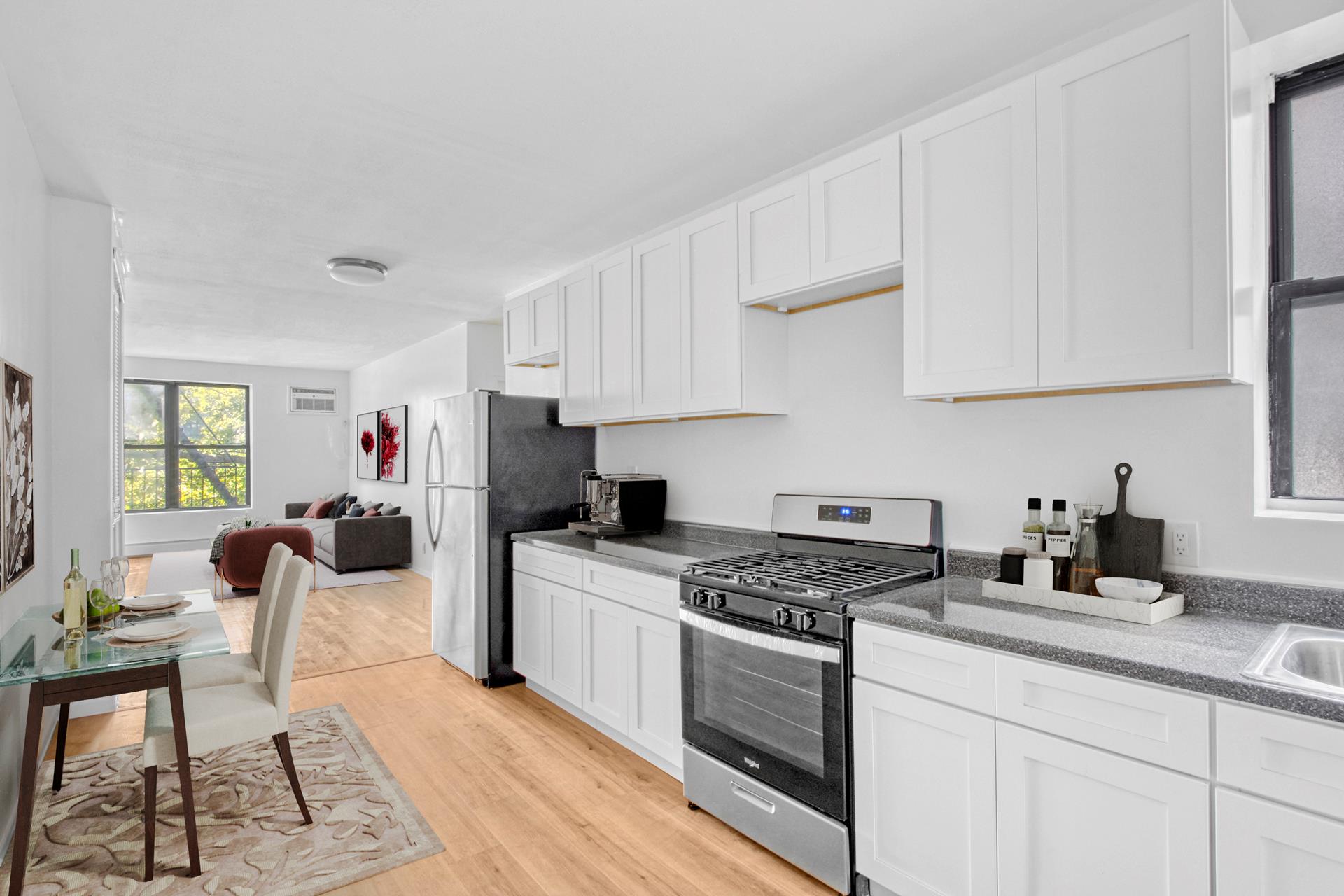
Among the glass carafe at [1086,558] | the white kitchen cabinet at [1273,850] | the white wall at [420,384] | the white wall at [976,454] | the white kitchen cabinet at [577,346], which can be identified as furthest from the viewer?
the white wall at [420,384]

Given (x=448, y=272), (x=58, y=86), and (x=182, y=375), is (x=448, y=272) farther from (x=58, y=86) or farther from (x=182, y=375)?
(x=182, y=375)

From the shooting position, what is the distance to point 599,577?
127 inches

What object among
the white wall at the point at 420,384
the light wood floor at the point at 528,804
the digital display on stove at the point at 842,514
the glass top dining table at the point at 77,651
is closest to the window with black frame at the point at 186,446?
the white wall at the point at 420,384

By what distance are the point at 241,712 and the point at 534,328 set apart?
266 cm

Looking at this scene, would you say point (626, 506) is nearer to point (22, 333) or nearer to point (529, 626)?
point (529, 626)

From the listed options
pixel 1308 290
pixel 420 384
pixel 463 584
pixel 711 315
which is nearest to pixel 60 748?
pixel 463 584

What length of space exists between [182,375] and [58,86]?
804 centimetres

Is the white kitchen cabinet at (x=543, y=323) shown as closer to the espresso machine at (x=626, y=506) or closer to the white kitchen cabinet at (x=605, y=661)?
the espresso machine at (x=626, y=506)

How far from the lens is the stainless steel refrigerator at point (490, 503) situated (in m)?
4.05

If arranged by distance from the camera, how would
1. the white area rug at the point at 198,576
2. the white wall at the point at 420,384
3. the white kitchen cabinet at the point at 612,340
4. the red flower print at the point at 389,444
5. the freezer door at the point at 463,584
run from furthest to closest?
the red flower print at the point at 389,444 < the white area rug at the point at 198,576 < the white wall at the point at 420,384 < the freezer door at the point at 463,584 < the white kitchen cabinet at the point at 612,340

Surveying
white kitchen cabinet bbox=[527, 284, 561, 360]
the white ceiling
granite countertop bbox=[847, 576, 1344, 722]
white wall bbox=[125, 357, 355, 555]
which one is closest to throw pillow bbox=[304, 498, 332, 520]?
white wall bbox=[125, 357, 355, 555]

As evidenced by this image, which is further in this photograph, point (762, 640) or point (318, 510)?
point (318, 510)

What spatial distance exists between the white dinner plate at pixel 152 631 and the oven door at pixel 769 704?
1735 mm

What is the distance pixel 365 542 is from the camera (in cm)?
A: 756
